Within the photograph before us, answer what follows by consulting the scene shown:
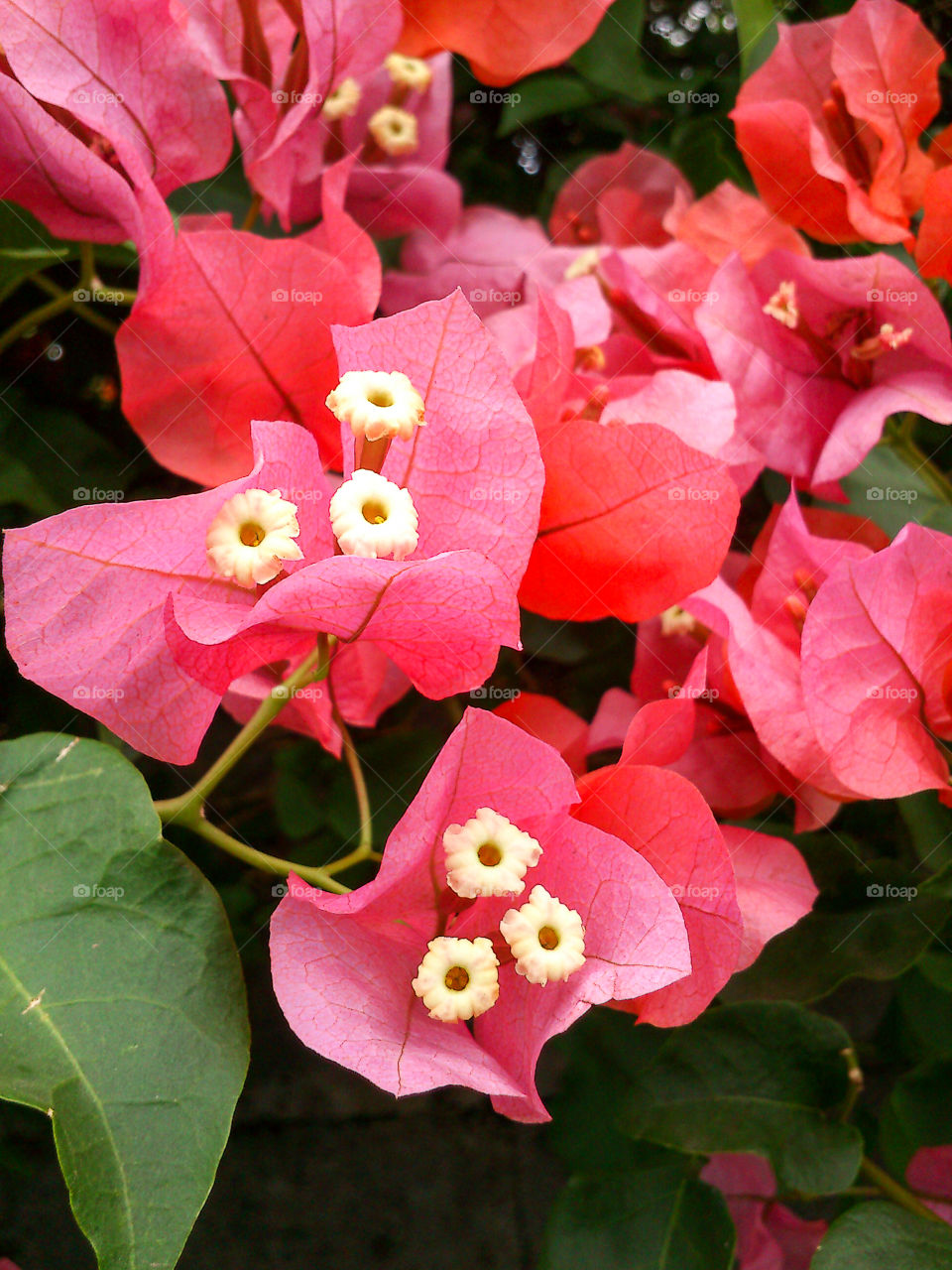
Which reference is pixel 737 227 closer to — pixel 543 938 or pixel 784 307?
pixel 784 307

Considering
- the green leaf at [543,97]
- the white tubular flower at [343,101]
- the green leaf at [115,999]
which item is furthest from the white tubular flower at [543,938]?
the green leaf at [543,97]

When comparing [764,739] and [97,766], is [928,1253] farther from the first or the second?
[97,766]

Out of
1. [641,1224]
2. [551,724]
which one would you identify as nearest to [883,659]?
[551,724]

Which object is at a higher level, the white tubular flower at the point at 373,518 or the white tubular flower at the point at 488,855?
the white tubular flower at the point at 373,518

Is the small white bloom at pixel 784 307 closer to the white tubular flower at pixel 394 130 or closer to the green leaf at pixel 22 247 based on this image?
the white tubular flower at pixel 394 130

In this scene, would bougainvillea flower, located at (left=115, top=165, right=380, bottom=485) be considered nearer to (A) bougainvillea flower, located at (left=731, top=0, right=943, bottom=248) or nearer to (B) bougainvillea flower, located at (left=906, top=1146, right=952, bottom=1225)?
(A) bougainvillea flower, located at (left=731, top=0, right=943, bottom=248)

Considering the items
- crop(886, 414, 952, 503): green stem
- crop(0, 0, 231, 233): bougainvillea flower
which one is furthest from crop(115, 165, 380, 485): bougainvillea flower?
crop(886, 414, 952, 503): green stem

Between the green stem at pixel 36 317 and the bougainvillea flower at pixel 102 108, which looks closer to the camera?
the bougainvillea flower at pixel 102 108
